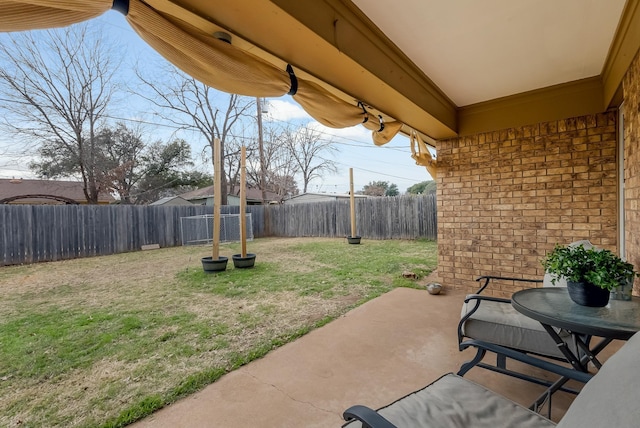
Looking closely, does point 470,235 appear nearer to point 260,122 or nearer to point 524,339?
point 524,339

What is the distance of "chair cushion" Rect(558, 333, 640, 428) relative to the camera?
0.61 metres

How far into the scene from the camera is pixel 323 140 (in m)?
19.1

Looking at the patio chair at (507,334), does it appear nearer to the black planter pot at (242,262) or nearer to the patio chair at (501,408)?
the patio chair at (501,408)

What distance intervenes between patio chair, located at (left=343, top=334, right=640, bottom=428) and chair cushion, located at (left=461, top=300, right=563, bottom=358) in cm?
67

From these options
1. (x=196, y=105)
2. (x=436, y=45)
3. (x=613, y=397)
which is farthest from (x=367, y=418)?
(x=196, y=105)

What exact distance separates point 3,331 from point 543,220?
5777 mm

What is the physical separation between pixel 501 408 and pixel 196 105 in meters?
15.1

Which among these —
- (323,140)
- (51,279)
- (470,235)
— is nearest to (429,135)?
(470,235)

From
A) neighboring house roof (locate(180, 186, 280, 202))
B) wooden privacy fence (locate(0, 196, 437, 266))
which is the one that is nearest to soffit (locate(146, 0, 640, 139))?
wooden privacy fence (locate(0, 196, 437, 266))

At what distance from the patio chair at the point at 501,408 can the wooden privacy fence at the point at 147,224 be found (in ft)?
28.9

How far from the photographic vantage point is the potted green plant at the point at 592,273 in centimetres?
157

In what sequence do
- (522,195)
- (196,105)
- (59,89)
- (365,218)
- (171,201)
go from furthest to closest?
(171,201) < (196,105) < (365,218) < (59,89) < (522,195)

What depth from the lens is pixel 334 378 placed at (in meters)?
2.02

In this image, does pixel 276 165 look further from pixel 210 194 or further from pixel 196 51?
pixel 196 51
